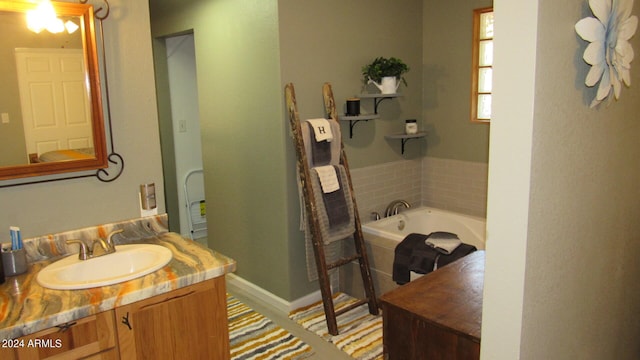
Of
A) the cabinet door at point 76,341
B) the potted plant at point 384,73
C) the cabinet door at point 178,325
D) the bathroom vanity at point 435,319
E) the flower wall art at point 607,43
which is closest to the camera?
the flower wall art at point 607,43

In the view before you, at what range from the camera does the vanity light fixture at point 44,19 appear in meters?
1.86

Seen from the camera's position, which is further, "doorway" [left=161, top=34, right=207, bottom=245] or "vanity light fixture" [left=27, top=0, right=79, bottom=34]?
"doorway" [left=161, top=34, right=207, bottom=245]

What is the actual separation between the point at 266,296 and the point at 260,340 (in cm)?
56

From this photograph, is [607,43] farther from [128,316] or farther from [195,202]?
[195,202]

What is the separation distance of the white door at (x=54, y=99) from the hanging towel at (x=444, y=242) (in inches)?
78.5

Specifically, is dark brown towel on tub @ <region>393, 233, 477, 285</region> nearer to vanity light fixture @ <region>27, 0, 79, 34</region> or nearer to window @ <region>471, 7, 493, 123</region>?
window @ <region>471, 7, 493, 123</region>

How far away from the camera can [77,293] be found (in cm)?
164

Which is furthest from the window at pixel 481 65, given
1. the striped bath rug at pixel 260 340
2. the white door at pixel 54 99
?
the white door at pixel 54 99

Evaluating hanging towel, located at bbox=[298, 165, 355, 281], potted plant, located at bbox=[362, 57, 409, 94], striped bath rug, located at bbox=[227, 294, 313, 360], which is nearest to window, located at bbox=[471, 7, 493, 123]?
potted plant, located at bbox=[362, 57, 409, 94]

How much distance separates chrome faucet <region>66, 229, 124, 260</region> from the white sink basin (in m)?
0.02

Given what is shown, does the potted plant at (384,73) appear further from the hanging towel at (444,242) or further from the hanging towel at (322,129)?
the hanging towel at (444,242)

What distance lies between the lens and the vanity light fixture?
186cm

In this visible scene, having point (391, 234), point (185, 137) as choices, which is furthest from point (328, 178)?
point (185, 137)

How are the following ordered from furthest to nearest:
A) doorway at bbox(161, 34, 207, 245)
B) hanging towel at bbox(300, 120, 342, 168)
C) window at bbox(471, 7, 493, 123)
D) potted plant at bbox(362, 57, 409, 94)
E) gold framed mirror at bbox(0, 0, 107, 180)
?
doorway at bbox(161, 34, 207, 245)
window at bbox(471, 7, 493, 123)
potted plant at bbox(362, 57, 409, 94)
hanging towel at bbox(300, 120, 342, 168)
gold framed mirror at bbox(0, 0, 107, 180)
